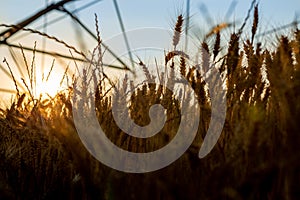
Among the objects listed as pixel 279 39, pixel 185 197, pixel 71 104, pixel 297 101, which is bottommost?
pixel 185 197

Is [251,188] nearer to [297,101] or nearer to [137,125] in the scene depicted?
[297,101]

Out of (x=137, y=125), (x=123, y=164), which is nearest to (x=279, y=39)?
(x=137, y=125)

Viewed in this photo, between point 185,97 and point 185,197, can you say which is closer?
point 185,197

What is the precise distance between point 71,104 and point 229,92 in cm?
43

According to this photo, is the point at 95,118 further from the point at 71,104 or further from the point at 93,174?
the point at 93,174

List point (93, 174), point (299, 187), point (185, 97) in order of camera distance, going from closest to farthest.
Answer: point (299, 187) < point (93, 174) < point (185, 97)

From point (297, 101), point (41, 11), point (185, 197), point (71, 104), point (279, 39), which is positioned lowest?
point (185, 197)

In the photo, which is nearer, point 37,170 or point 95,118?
point 37,170

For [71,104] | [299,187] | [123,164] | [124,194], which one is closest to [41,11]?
[71,104]

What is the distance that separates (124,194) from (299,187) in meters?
0.28

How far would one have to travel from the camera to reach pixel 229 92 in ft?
4.63

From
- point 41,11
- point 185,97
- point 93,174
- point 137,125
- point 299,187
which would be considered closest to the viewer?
point 299,187

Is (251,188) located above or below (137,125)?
below

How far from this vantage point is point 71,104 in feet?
4.82
